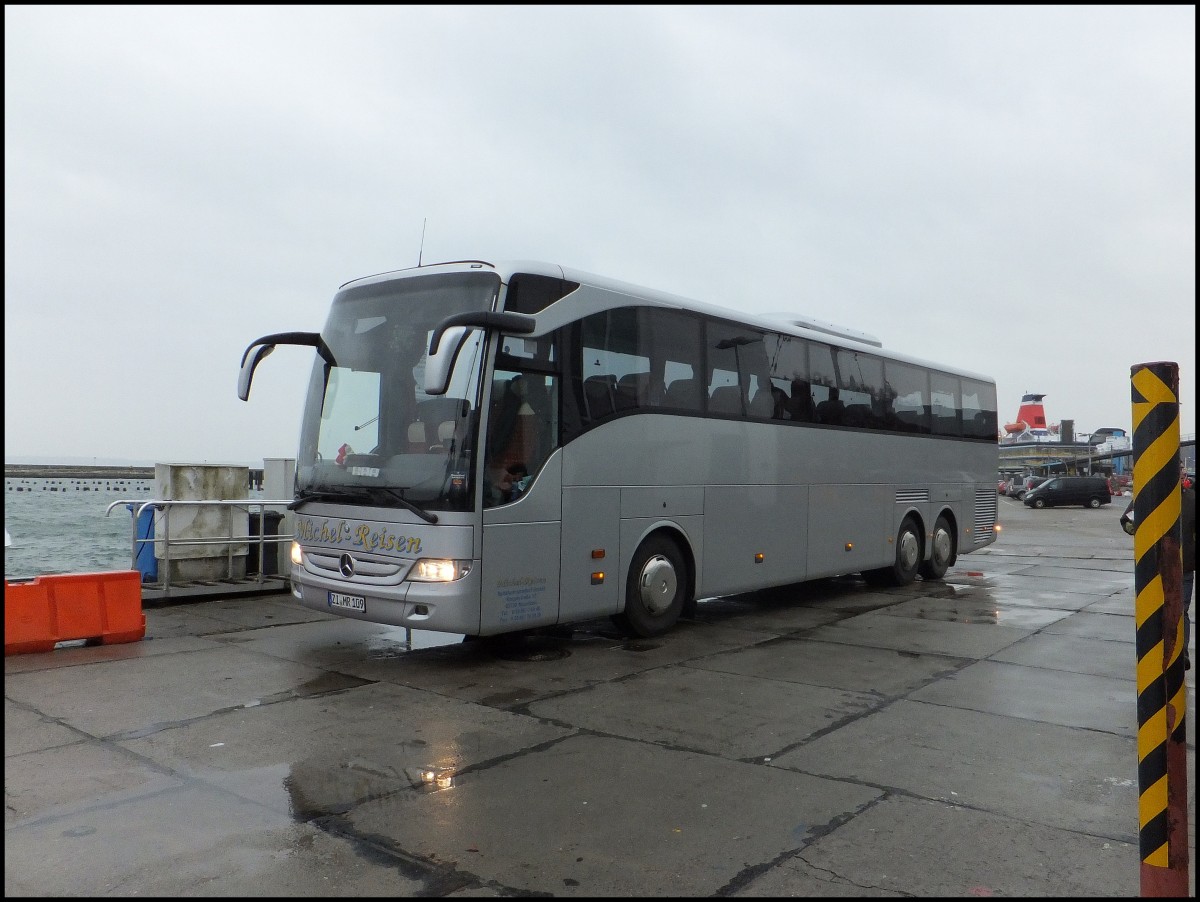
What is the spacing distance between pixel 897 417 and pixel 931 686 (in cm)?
694

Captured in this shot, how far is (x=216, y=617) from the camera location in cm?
1006

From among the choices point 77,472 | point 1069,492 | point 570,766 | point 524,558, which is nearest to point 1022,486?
point 1069,492

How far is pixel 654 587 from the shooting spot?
9297 mm

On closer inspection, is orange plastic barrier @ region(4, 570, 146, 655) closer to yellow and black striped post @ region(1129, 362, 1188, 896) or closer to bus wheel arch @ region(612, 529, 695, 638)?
bus wheel arch @ region(612, 529, 695, 638)

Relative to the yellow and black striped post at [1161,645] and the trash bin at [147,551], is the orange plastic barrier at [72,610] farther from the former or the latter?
the yellow and black striped post at [1161,645]

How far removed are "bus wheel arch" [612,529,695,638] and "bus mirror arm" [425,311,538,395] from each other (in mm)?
2780

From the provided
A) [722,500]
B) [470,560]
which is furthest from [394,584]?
[722,500]

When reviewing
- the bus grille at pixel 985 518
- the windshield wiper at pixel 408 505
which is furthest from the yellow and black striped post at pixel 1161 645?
the bus grille at pixel 985 518

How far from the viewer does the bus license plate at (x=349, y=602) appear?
7.76 meters

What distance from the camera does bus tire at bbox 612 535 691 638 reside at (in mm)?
9109

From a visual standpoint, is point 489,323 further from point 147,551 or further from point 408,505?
point 147,551

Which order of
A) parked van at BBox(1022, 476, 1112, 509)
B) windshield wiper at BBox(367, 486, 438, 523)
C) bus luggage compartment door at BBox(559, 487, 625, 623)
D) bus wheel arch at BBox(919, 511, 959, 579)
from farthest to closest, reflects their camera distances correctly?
parked van at BBox(1022, 476, 1112, 509) < bus wheel arch at BBox(919, 511, 959, 579) < bus luggage compartment door at BBox(559, 487, 625, 623) < windshield wiper at BBox(367, 486, 438, 523)

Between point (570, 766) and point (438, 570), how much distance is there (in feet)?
8.63

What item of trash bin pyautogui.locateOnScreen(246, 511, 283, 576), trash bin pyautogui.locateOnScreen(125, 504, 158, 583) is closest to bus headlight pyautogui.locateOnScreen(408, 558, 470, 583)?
trash bin pyautogui.locateOnScreen(125, 504, 158, 583)
